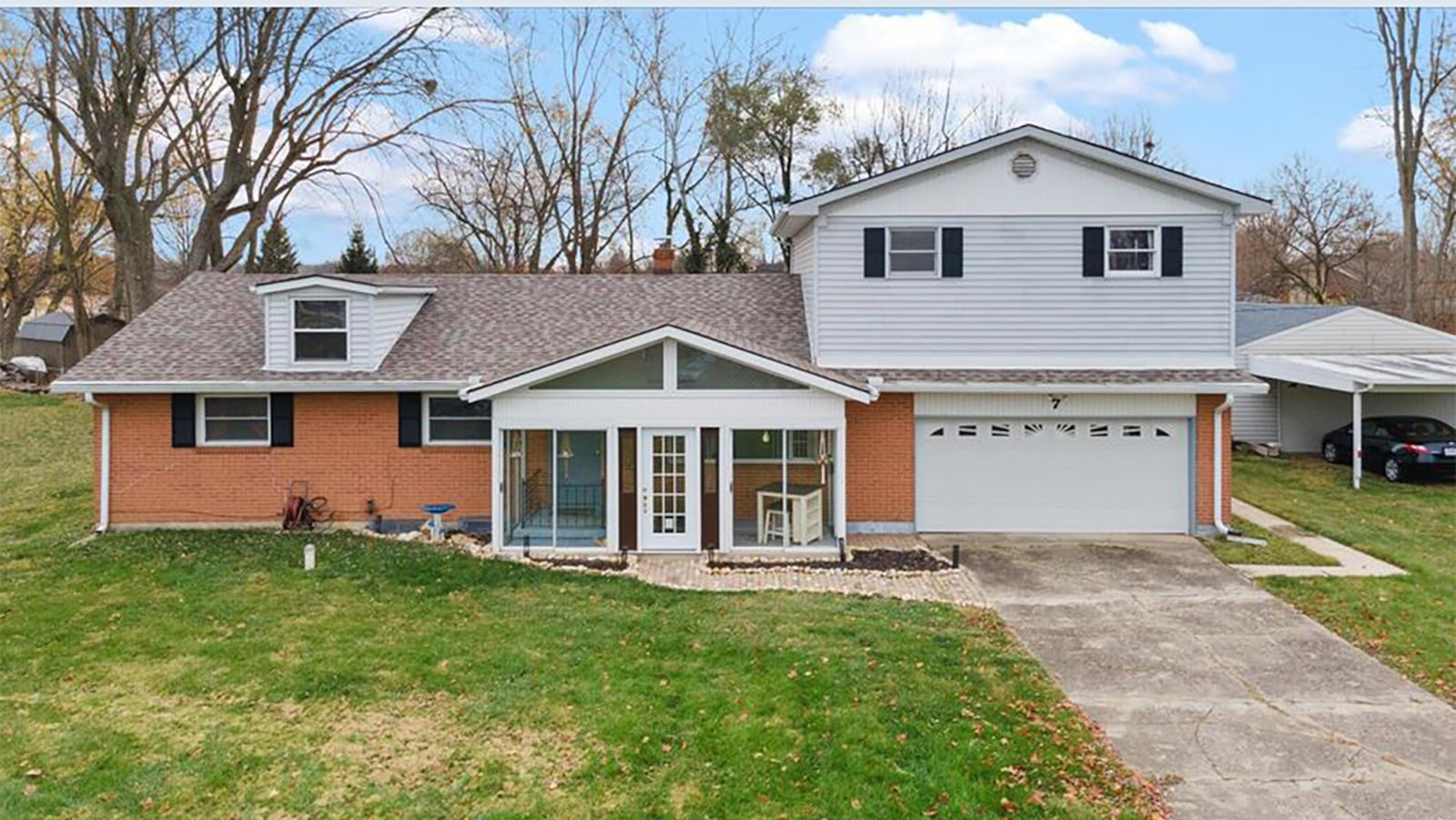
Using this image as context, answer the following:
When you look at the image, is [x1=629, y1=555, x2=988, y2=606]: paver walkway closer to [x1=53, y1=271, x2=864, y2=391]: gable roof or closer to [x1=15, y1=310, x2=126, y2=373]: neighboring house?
[x1=53, y1=271, x2=864, y2=391]: gable roof

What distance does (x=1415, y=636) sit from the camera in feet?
32.2

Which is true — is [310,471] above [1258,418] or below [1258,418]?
below

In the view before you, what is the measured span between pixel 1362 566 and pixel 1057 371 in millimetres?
5023

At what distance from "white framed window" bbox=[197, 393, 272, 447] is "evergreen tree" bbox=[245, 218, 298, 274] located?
16.0 metres

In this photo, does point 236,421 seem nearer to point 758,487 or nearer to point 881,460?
point 758,487

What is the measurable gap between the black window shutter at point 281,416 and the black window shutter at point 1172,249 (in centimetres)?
1467

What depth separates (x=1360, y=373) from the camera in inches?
785

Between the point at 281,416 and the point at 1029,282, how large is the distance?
41.4ft

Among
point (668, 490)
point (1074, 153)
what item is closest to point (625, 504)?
point (668, 490)

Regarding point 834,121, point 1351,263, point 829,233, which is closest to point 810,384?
point 829,233

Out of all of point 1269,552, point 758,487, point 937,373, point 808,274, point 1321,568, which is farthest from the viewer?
point 808,274

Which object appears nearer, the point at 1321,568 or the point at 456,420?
the point at 1321,568

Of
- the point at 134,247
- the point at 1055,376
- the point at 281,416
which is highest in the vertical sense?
the point at 134,247

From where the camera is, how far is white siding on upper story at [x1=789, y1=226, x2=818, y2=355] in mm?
15477
